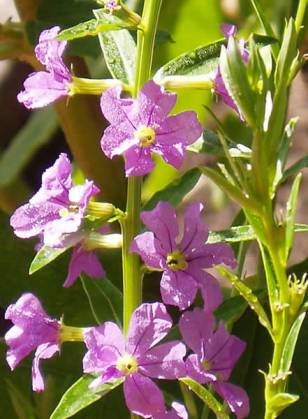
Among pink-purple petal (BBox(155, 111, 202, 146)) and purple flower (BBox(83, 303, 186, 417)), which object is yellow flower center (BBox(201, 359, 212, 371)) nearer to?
purple flower (BBox(83, 303, 186, 417))

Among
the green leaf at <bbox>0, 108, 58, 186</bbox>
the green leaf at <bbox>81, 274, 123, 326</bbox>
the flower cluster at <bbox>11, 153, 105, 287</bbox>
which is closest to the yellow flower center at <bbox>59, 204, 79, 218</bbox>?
the flower cluster at <bbox>11, 153, 105, 287</bbox>

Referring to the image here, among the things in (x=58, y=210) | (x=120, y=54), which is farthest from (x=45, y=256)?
(x=120, y=54)

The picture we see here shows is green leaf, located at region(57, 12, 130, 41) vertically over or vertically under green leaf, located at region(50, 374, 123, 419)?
over

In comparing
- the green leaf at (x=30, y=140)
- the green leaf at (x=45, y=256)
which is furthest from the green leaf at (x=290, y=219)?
the green leaf at (x=30, y=140)

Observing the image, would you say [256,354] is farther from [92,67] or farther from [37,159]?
[37,159]

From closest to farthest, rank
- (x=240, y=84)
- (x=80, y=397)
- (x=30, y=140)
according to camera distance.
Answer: (x=240, y=84), (x=80, y=397), (x=30, y=140)

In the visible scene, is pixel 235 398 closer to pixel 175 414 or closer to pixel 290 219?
pixel 175 414

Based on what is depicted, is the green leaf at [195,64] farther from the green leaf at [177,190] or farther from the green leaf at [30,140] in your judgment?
the green leaf at [30,140]
